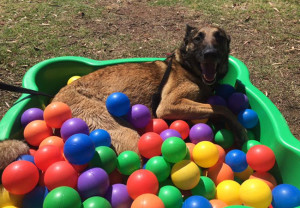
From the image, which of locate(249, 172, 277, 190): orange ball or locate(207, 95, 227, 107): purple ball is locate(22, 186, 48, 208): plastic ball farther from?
locate(207, 95, 227, 107): purple ball

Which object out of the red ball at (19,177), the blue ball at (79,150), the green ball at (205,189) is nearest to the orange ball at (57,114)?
the blue ball at (79,150)

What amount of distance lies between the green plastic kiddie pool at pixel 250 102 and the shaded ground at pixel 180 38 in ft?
2.31

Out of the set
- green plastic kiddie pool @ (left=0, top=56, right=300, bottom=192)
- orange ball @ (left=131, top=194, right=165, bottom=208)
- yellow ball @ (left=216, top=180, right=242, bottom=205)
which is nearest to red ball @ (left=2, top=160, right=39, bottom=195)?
green plastic kiddie pool @ (left=0, top=56, right=300, bottom=192)

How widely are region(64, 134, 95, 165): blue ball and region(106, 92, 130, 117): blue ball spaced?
81 centimetres

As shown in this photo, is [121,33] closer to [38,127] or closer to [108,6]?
[108,6]

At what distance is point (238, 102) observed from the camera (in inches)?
173

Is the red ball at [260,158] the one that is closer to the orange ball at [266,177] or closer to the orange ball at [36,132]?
the orange ball at [266,177]

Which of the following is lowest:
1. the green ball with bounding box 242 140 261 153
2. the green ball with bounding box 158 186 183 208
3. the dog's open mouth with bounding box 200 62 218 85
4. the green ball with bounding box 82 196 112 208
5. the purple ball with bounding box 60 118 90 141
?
the green ball with bounding box 242 140 261 153

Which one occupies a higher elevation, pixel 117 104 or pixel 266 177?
pixel 117 104

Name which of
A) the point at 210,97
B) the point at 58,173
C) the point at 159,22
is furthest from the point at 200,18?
the point at 58,173

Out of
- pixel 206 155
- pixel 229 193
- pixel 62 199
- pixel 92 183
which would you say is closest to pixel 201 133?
pixel 206 155

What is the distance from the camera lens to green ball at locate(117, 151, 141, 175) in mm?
3289

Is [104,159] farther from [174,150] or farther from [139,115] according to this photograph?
[139,115]

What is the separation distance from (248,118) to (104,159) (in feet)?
7.50
